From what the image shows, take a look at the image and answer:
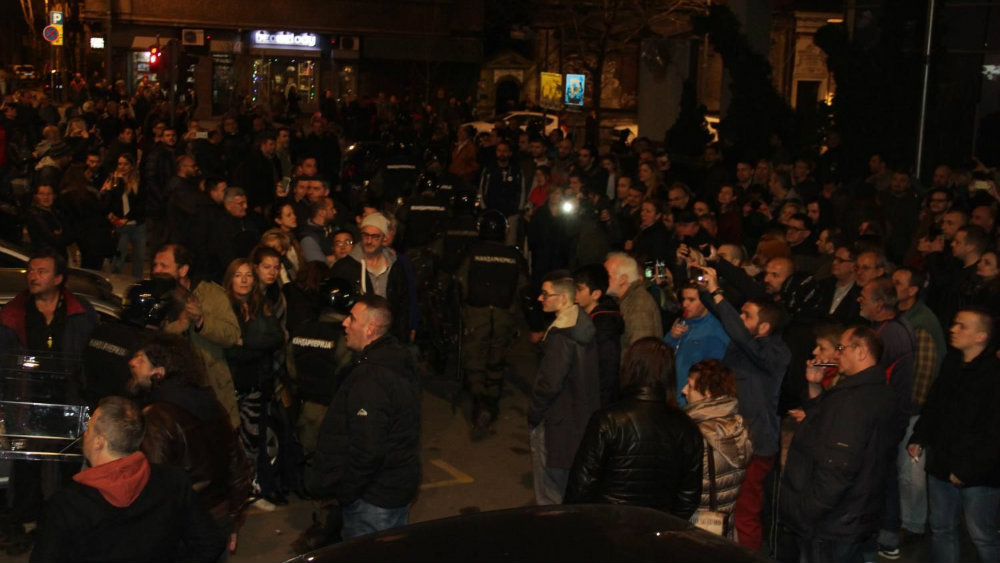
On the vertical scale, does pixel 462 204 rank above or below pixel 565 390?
above

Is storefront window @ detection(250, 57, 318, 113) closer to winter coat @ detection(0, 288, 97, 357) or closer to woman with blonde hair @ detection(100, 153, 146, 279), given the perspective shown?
woman with blonde hair @ detection(100, 153, 146, 279)

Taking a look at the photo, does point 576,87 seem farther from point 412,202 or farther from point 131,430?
point 131,430

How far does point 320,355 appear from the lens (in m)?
7.15

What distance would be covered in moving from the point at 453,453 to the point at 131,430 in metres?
5.25

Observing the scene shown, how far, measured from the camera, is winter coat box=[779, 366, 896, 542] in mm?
5625

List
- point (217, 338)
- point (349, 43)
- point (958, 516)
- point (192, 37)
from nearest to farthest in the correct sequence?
point (958, 516)
point (217, 338)
point (192, 37)
point (349, 43)

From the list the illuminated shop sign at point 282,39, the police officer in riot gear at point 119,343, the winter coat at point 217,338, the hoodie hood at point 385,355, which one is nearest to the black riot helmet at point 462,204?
the winter coat at point 217,338

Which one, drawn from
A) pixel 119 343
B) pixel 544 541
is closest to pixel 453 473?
pixel 119 343

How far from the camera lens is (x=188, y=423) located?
5.01m

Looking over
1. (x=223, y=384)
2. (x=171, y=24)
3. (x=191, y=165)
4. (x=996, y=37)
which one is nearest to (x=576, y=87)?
(x=996, y=37)

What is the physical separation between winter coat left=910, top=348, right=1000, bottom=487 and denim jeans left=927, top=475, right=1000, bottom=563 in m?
0.11

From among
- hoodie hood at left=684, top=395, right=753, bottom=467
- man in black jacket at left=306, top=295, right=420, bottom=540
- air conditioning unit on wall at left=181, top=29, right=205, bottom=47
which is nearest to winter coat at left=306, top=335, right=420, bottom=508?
man in black jacket at left=306, top=295, right=420, bottom=540

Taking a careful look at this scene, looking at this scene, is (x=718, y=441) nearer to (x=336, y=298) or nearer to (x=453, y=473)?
(x=336, y=298)

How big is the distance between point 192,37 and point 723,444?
40166 mm
